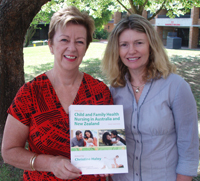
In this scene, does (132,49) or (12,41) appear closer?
(132,49)

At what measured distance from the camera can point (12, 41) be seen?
352 centimetres

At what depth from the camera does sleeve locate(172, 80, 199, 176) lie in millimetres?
1865

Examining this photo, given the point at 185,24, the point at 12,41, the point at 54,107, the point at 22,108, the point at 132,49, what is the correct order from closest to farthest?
the point at 22,108, the point at 54,107, the point at 132,49, the point at 12,41, the point at 185,24

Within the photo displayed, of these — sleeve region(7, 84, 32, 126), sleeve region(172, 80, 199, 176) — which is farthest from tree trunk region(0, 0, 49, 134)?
sleeve region(172, 80, 199, 176)

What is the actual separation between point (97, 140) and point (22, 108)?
67 centimetres

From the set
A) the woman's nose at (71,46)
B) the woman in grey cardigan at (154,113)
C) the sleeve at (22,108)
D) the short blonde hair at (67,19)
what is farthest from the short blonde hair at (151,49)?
the sleeve at (22,108)

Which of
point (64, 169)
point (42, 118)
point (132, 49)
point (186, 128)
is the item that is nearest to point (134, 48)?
point (132, 49)

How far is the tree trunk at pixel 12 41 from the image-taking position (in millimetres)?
3260

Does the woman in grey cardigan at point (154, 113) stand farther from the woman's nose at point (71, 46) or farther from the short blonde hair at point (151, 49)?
the woman's nose at point (71, 46)

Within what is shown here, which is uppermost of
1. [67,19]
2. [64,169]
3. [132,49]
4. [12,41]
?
[67,19]

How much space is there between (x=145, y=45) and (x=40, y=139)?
129 cm

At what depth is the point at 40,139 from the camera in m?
1.81

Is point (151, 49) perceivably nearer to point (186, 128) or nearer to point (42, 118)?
point (186, 128)

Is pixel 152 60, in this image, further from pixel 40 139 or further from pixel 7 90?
pixel 7 90
